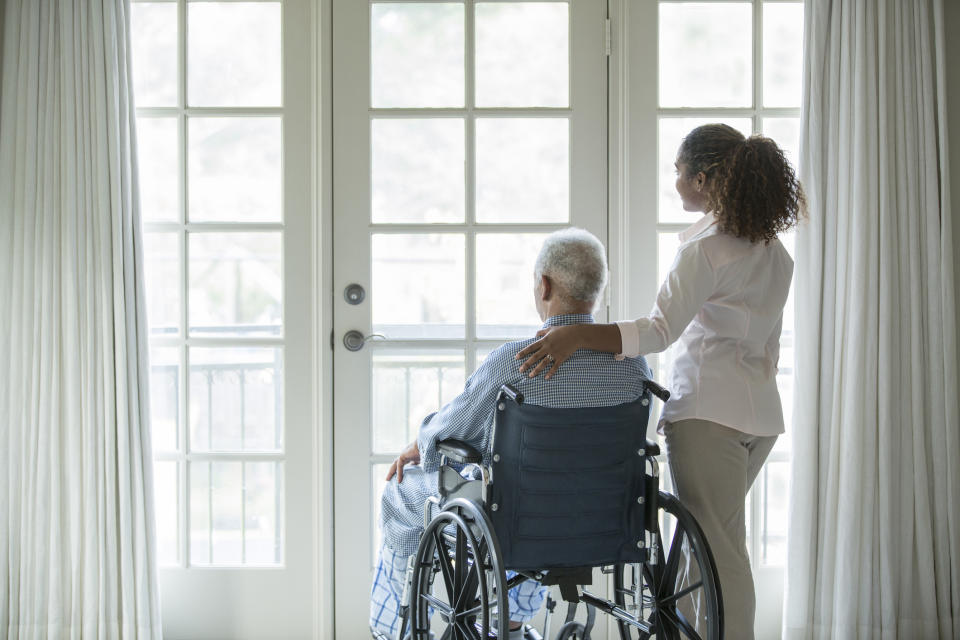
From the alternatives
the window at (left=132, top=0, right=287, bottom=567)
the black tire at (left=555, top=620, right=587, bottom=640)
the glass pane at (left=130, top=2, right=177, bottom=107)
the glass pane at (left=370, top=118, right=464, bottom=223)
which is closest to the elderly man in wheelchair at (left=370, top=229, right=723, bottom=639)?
the black tire at (left=555, top=620, right=587, bottom=640)

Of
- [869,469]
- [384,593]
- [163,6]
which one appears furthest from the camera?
[163,6]

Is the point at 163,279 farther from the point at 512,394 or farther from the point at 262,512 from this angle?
the point at 512,394

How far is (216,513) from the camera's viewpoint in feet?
8.76

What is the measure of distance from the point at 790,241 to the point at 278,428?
177cm

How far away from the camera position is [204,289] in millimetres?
2646

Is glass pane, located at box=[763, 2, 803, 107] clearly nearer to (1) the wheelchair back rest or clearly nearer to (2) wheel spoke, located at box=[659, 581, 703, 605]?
(1) the wheelchair back rest

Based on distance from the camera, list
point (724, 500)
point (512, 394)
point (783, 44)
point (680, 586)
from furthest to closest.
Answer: point (783, 44)
point (680, 586)
point (724, 500)
point (512, 394)

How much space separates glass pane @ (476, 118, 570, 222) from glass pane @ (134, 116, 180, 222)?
994mm

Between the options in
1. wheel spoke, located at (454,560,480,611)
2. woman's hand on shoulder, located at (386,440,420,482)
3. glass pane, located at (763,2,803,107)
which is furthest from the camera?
glass pane, located at (763,2,803,107)

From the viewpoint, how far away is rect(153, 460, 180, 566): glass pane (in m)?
2.66

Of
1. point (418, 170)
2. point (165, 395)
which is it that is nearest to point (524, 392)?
point (418, 170)

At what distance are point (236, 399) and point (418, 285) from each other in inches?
27.8

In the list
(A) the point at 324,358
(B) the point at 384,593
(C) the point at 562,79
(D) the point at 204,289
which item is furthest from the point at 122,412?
(C) the point at 562,79

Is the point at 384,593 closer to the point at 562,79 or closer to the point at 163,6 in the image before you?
the point at 562,79
